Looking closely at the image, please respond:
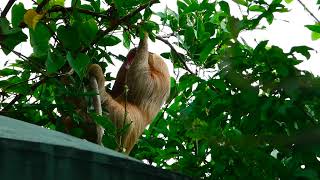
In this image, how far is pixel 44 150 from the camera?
1.42 meters

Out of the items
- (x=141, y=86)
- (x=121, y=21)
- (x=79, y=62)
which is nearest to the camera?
(x=79, y=62)

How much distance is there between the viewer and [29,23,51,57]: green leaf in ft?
10.8

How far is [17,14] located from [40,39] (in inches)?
12.7

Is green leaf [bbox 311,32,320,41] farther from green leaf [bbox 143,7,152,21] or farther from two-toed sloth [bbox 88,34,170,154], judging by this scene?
two-toed sloth [bbox 88,34,170,154]

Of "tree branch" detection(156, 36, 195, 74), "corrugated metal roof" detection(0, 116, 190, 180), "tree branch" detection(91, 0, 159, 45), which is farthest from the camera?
"tree branch" detection(156, 36, 195, 74)

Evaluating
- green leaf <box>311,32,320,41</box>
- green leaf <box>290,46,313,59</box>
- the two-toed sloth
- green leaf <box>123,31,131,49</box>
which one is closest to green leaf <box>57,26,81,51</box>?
green leaf <box>290,46,313,59</box>

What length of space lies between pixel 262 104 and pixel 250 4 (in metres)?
1.07

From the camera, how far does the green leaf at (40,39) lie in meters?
3.29

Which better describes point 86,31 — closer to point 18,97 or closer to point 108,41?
point 108,41

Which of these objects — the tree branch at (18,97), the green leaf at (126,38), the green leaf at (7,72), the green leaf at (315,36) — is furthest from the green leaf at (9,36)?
the green leaf at (315,36)

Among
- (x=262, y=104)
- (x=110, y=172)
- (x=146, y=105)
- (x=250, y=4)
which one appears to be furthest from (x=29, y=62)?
(x=146, y=105)

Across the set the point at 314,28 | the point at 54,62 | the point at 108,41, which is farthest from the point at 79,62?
the point at 314,28

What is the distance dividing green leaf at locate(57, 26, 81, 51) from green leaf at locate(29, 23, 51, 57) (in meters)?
0.06

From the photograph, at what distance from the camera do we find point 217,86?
330cm
